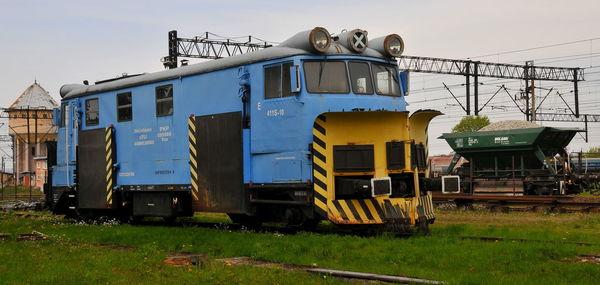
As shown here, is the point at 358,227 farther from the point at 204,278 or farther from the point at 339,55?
the point at 204,278

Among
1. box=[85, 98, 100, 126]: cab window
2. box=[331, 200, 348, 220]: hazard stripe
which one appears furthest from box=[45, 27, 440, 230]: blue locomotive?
box=[85, 98, 100, 126]: cab window

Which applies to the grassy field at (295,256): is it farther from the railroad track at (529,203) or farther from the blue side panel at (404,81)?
the railroad track at (529,203)

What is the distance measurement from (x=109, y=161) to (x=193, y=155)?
3800mm

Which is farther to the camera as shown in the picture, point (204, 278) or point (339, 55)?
point (339, 55)

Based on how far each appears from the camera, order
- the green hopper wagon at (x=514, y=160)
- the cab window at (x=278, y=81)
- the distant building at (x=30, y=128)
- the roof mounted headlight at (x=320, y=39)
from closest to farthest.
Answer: the roof mounted headlight at (x=320, y=39), the cab window at (x=278, y=81), the green hopper wagon at (x=514, y=160), the distant building at (x=30, y=128)

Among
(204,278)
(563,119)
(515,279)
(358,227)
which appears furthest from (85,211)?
(563,119)

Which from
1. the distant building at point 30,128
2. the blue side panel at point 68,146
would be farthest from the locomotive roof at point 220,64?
the distant building at point 30,128

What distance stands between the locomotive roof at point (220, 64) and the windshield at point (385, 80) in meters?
0.25

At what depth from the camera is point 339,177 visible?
13.0 m

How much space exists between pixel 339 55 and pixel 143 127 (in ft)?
19.9

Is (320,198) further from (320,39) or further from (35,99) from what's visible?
(35,99)

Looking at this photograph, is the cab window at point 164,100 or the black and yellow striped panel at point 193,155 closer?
the black and yellow striped panel at point 193,155

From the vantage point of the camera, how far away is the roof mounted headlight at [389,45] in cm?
1419

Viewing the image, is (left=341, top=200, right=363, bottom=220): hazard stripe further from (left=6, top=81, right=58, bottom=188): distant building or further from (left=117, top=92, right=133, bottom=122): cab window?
(left=6, top=81, right=58, bottom=188): distant building
